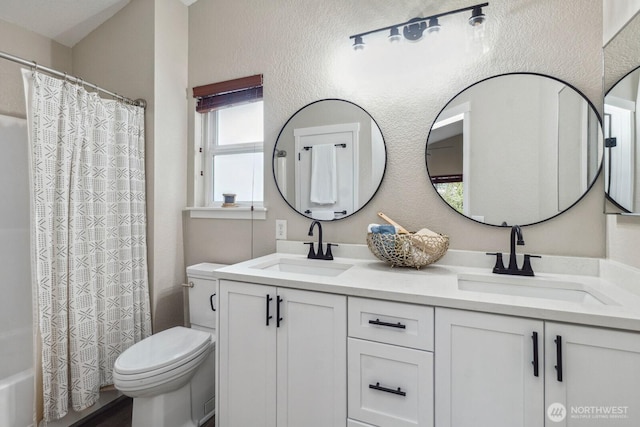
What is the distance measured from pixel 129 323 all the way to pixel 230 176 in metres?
1.14

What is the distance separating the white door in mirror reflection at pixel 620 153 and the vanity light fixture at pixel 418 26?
2.20ft

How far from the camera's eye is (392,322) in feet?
3.61

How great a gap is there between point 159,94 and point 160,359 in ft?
5.33

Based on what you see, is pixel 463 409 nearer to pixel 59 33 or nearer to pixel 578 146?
pixel 578 146

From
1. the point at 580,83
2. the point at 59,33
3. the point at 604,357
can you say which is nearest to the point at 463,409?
the point at 604,357

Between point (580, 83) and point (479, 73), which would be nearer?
point (580, 83)

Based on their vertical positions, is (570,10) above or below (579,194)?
above

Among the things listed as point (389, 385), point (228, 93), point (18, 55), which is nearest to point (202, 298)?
point (389, 385)

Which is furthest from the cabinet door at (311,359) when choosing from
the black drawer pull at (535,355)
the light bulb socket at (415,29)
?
the light bulb socket at (415,29)

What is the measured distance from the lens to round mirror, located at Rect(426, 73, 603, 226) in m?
1.34

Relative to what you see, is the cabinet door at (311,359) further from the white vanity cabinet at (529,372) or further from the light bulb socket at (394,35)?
the light bulb socket at (394,35)

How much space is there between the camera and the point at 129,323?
1.84 metres

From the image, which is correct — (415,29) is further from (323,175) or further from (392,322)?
(392,322)

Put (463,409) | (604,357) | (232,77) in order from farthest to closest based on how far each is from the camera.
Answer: (232,77)
(463,409)
(604,357)
